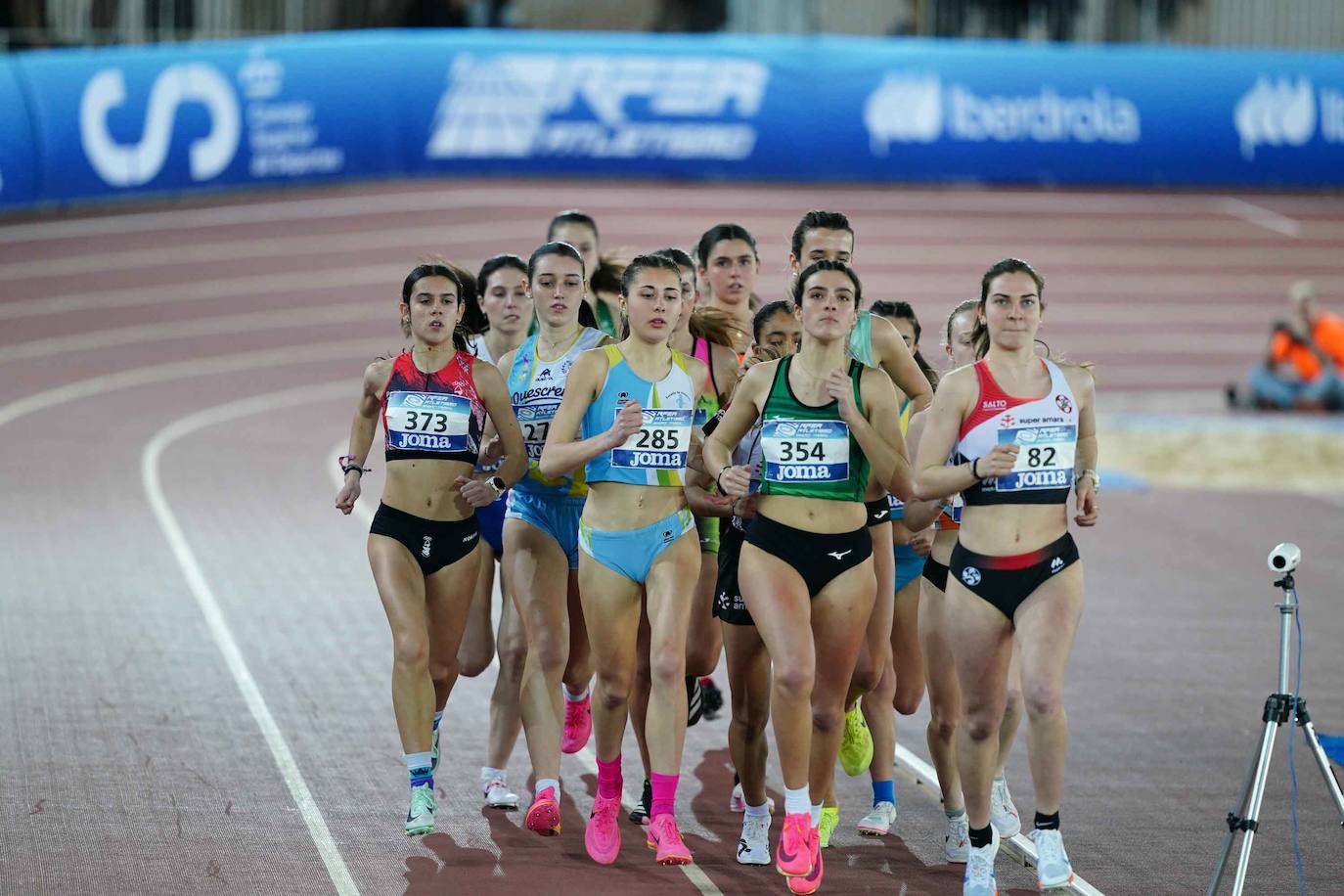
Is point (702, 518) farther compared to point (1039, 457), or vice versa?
point (702, 518)

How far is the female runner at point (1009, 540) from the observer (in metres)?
5.75

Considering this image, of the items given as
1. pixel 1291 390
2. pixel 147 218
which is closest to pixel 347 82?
pixel 147 218

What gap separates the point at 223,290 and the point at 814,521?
1749cm

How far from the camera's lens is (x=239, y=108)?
869 inches

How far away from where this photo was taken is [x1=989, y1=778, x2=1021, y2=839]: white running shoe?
6699 mm

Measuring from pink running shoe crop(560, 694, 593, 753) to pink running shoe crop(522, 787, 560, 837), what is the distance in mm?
904

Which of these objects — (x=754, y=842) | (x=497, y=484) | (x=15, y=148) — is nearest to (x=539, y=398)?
(x=497, y=484)

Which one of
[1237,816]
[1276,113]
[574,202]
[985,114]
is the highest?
[1276,113]

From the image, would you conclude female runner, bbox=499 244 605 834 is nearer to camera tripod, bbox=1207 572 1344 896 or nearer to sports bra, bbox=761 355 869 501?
sports bra, bbox=761 355 869 501

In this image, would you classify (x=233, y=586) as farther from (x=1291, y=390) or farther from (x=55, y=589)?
(x=1291, y=390)

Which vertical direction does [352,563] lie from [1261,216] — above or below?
below

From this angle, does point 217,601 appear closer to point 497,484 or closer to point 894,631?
point 497,484

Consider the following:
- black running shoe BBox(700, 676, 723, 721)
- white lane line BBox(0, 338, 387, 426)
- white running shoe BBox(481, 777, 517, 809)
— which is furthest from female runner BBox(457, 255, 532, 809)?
white lane line BBox(0, 338, 387, 426)

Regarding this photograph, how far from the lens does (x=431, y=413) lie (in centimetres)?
670
